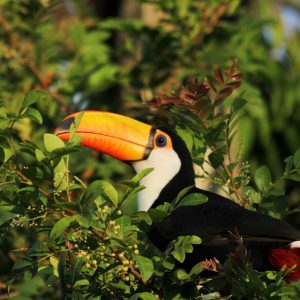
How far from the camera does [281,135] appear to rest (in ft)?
41.3

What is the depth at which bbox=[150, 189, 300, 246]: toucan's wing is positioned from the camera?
4324mm

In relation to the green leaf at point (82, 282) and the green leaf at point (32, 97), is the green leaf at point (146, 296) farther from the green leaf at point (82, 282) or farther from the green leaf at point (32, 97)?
the green leaf at point (32, 97)

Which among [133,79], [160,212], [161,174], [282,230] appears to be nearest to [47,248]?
[160,212]

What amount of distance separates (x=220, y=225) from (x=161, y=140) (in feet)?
3.65

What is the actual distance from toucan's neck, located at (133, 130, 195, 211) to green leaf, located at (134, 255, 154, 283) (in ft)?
4.91

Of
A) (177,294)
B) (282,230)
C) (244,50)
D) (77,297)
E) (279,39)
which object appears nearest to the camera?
(77,297)

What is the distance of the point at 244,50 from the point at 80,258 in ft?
12.4

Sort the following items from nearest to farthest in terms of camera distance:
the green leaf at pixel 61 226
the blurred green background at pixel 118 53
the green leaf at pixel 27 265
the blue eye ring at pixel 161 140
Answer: the green leaf at pixel 61 226, the green leaf at pixel 27 265, the blue eye ring at pixel 161 140, the blurred green background at pixel 118 53

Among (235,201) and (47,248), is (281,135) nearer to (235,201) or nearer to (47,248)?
(235,201)

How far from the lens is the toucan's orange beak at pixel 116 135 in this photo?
5.26m

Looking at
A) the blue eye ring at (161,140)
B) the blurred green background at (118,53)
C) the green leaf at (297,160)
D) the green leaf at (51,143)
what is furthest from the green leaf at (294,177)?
the blurred green background at (118,53)

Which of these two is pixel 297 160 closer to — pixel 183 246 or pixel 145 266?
pixel 183 246

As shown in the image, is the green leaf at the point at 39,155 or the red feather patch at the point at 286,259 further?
the red feather patch at the point at 286,259

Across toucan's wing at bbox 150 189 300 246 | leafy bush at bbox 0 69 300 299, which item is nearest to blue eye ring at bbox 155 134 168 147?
toucan's wing at bbox 150 189 300 246
